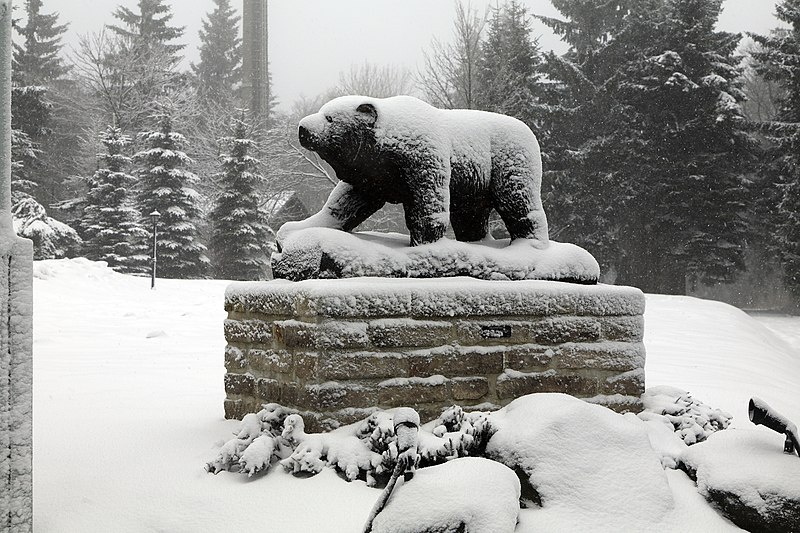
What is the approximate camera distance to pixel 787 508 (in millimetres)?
2258

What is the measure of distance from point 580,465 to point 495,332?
2.67ft

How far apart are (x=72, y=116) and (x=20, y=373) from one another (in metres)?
23.9

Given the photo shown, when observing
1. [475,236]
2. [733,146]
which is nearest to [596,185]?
[733,146]

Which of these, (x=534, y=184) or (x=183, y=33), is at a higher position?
(x=183, y=33)

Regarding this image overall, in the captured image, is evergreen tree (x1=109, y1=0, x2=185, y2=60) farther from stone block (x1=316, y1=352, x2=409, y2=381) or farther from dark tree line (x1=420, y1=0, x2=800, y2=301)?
stone block (x1=316, y1=352, x2=409, y2=381)

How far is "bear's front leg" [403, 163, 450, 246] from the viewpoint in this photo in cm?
311

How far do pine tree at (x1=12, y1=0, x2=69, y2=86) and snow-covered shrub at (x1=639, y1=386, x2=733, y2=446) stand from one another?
72.8 ft

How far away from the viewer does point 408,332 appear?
2797 millimetres

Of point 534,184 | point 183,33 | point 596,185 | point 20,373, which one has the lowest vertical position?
point 20,373

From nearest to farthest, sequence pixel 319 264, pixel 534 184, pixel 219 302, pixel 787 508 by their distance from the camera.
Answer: pixel 787 508
pixel 319 264
pixel 534 184
pixel 219 302

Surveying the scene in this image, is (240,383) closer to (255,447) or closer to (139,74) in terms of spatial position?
(255,447)

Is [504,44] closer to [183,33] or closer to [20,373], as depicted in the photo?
[183,33]

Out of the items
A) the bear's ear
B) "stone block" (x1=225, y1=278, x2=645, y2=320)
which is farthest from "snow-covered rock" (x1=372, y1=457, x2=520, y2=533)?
the bear's ear

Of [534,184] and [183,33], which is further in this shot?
[183,33]
